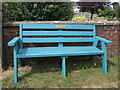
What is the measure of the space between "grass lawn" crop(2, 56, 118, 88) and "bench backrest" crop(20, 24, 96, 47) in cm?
61

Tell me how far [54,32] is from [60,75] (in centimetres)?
94

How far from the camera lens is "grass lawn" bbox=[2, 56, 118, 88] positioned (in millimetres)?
2236

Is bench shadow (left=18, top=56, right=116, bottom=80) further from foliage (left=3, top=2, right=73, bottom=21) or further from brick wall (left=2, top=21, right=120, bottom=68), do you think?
foliage (left=3, top=2, right=73, bottom=21)

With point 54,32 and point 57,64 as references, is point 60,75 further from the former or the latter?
point 54,32

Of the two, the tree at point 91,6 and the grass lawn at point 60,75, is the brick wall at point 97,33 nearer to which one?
the grass lawn at point 60,75

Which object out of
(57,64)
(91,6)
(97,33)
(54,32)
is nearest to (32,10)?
(54,32)

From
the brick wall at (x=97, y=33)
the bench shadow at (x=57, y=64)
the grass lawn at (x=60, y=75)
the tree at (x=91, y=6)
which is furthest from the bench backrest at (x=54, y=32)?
the tree at (x=91, y=6)

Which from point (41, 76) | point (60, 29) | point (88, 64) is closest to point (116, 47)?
point (88, 64)

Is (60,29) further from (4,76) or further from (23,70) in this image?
A: (4,76)

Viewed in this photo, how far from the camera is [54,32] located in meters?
2.86

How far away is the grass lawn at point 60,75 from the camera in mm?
2236

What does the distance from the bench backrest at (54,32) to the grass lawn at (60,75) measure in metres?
0.61

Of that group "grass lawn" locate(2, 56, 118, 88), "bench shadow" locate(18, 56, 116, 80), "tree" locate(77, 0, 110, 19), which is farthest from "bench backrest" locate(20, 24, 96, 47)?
"tree" locate(77, 0, 110, 19)

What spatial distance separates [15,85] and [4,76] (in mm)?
447
